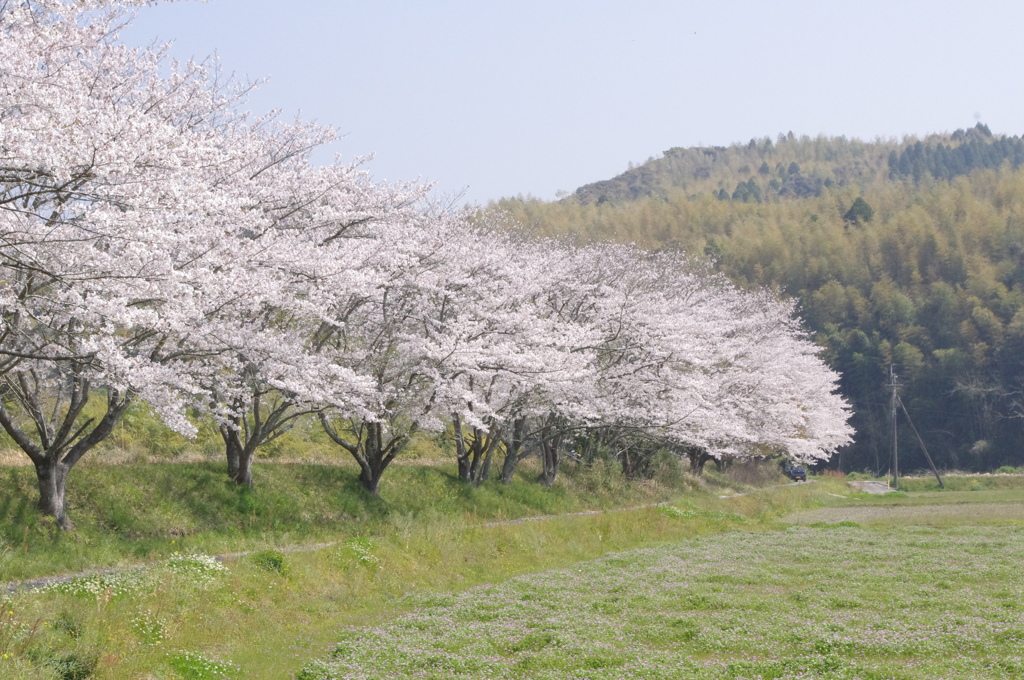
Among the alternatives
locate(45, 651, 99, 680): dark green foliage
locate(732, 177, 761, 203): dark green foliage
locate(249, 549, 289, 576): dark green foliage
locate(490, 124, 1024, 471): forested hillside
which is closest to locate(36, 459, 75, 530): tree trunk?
locate(249, 549, 289, 576): dark green foliage

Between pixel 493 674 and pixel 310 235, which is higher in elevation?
pixel 310 235

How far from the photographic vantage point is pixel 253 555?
13.2m

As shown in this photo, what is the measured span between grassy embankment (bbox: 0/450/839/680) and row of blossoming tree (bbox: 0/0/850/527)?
1034 mm

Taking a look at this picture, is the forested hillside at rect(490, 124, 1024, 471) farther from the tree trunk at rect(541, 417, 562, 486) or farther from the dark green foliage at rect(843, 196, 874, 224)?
the tree trunk at rect(541, 417, 562, 486)

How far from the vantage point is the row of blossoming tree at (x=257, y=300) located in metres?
10.3

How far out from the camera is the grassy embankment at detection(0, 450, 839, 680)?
9.02 meters

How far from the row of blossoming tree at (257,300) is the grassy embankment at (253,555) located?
1.03 m

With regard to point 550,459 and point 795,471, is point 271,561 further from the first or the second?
point 795,471

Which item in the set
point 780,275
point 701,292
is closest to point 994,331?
point 780,275

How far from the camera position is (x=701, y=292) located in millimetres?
43750

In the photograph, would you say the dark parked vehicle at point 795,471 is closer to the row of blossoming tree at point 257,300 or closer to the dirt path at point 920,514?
the dirt path at point 920,514

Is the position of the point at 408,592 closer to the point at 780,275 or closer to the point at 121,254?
the point at 121,254

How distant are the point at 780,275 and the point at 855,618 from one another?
87612mm

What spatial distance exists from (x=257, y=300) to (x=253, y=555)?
13.2 feet
